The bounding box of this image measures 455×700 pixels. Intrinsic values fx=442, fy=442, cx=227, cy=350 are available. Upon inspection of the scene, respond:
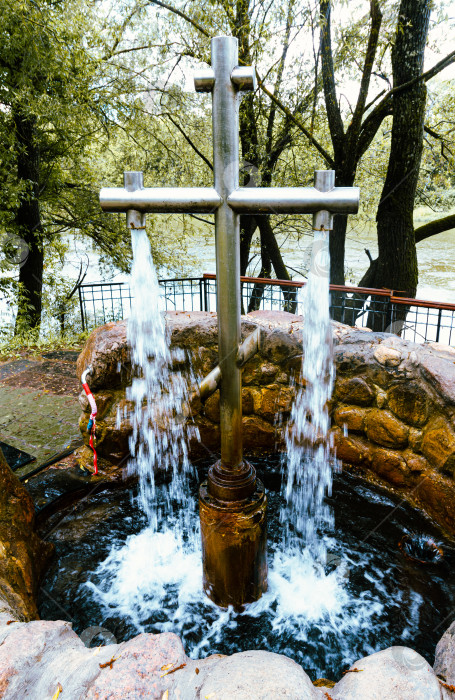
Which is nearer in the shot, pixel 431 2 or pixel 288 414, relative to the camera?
pixel 288 414

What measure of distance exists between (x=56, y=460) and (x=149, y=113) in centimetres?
856

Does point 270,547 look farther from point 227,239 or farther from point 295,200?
point 295,200

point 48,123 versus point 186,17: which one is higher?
point 186,17

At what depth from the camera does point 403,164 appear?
23.1ft

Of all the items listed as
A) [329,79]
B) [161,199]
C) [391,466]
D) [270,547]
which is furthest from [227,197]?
[329,79]

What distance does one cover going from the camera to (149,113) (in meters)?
9.79

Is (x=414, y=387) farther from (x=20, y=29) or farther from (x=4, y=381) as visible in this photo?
(x=20, y=29)

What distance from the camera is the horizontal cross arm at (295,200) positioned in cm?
178

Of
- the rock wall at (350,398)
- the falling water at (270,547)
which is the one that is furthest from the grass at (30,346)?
the falling water at (270,547)

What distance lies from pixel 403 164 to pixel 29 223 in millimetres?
7382

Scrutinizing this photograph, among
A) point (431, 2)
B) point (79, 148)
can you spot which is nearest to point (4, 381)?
point (79, 148)

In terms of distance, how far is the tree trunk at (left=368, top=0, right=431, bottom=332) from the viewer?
6508 mm

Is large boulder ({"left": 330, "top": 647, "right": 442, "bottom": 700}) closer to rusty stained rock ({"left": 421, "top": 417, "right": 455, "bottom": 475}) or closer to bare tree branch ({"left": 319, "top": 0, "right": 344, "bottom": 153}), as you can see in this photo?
rusty stained rock ({"left": 421, "top": 417, "right": 455, "bottom": 475})

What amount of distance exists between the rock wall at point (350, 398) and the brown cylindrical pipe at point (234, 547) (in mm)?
1130
